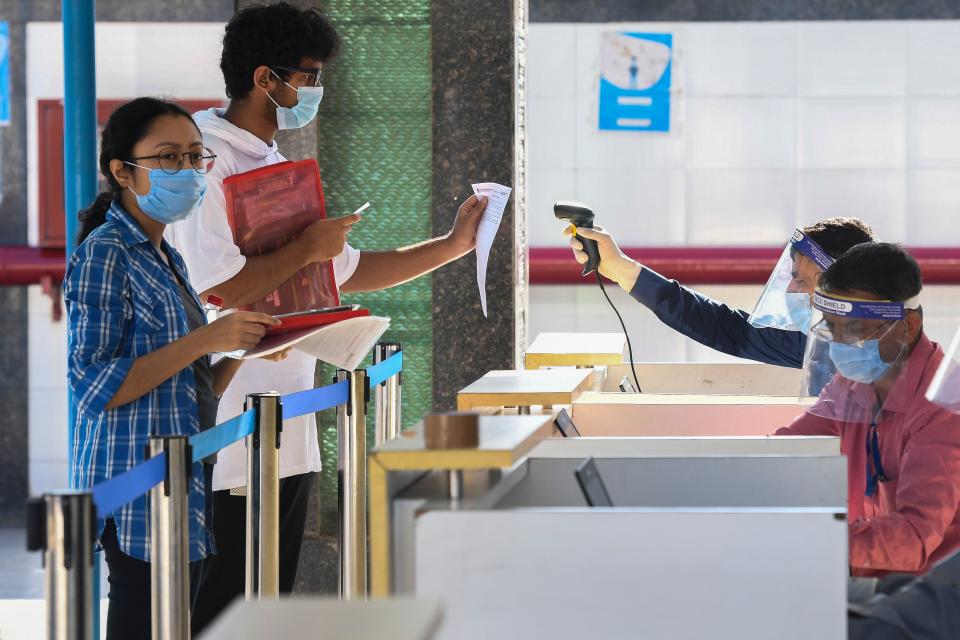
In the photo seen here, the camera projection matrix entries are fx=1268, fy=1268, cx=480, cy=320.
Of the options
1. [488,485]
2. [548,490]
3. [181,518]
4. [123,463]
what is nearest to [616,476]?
[548,490]

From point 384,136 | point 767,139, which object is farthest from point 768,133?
point 384,136

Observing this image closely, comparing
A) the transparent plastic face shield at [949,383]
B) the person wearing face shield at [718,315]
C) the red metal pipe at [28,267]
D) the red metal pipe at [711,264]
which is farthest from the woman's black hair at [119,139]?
the red metal pipe at [711,264]

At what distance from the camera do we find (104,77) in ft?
20.9

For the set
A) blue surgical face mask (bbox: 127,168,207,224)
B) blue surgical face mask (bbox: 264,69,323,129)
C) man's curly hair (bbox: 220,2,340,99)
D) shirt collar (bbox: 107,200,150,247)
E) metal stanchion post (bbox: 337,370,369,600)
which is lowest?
metal stanchion post (bbox: 337,370,369,600)

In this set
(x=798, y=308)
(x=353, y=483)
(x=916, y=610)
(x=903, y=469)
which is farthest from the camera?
(x=798, y=308)

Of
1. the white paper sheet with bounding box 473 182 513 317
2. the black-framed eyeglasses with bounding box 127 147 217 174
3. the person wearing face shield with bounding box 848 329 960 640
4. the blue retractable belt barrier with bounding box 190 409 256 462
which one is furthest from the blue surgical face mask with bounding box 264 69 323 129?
the person wearing face shield with bounding box 848 329 960 640

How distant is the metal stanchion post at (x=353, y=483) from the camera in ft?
9.41

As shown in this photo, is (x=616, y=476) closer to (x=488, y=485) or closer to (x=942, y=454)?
(x=488, y=485)

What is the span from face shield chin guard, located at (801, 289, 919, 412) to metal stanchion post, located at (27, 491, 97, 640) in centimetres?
136

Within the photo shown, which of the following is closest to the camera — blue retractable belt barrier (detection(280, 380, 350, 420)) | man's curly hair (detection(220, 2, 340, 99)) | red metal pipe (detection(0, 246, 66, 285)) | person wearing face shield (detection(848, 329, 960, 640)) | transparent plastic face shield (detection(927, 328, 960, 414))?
person wearing face shield (detection(848, 329, 960, 640))

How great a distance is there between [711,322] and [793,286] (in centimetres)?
37

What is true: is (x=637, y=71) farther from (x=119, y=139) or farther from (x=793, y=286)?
(x=119, y=139)

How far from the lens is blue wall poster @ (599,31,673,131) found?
21.3 feet

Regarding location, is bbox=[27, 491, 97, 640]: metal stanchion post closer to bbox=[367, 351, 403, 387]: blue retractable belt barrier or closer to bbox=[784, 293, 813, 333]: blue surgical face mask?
bbox=[367, 351, 403, 387]: blue retractable belt barrier
